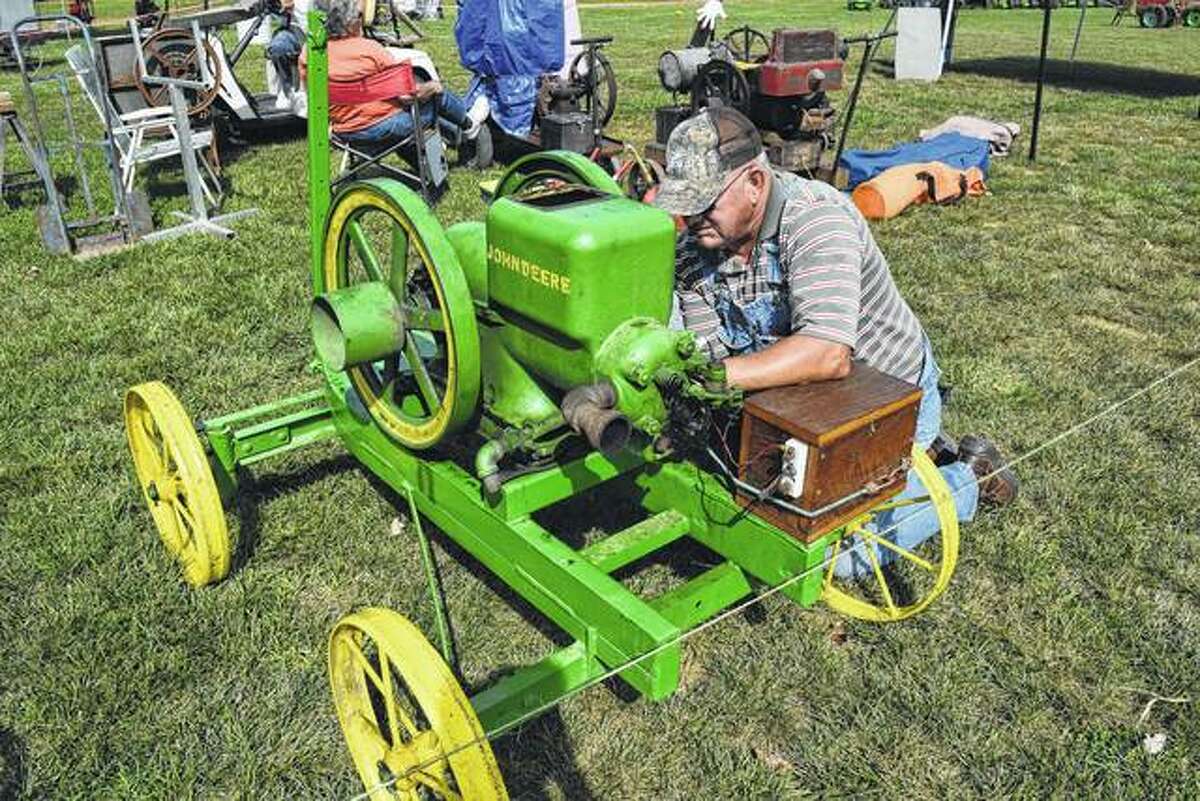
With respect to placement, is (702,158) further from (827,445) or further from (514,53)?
(514,53)

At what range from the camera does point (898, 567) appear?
11.3 ft

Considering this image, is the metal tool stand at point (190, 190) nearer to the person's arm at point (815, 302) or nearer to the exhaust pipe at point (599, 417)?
the person's arm at point (815, 302)

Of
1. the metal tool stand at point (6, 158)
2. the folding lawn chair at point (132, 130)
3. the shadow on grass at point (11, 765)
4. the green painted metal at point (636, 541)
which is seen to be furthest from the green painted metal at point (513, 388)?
the metal tool stand at point (6, 158)

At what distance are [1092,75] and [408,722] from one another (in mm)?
17042

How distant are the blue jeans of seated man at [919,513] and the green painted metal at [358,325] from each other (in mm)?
1614

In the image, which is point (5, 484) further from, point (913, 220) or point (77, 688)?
point (913, 220)

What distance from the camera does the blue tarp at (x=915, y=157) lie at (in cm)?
830

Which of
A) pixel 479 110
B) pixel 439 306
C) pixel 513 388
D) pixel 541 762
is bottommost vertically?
pixel 541 762

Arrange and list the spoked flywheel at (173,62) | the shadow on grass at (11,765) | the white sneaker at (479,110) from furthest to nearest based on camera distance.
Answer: the white sneaker at (479,110) → the spoked flywheel at (173,62) → the shadow on grass at (11,765)

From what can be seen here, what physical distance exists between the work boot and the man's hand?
17.2ft

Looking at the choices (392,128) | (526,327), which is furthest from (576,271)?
(392,128)

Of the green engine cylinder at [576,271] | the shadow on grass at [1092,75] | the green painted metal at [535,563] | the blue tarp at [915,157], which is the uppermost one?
the green engine cylinder at [576,271]

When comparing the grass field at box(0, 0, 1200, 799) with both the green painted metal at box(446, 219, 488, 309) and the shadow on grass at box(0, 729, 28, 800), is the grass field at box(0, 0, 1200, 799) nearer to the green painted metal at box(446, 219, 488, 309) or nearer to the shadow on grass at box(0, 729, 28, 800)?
the shadow on grass at box(0, 729, 28, 800)

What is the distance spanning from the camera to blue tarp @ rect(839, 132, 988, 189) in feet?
27.2
